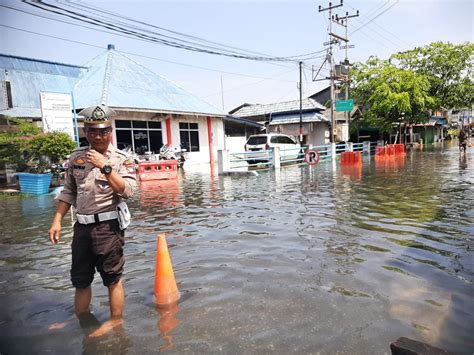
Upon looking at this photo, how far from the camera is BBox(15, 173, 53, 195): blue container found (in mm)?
10738

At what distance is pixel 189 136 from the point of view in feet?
73.0

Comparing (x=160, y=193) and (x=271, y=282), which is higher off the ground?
(x=160, y=193)

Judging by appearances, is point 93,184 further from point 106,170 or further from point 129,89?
point 129,89

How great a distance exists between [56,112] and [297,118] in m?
24.2

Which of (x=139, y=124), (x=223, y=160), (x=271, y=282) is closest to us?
(x=271, y=282)

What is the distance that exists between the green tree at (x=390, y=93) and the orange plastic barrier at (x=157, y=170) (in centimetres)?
2032

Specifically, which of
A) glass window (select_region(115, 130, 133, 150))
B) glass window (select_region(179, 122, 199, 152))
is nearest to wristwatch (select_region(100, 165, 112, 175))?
glass window (select_region(115, 130, 133, 150))

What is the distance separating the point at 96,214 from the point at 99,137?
631 mm

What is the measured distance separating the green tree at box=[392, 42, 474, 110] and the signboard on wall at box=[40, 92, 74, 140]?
1119 inches

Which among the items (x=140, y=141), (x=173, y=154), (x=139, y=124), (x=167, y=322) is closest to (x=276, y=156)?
(x=173, y=154)

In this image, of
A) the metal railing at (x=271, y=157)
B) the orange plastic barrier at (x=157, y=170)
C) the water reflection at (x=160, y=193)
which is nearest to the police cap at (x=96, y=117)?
the water reflection at (x=160, y=193)

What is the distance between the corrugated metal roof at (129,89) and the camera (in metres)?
17.4

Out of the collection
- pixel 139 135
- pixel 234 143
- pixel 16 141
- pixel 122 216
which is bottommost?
pixel 122 216

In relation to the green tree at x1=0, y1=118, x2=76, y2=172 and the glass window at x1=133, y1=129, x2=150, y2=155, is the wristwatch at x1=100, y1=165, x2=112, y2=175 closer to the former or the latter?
the green tree at x1=0, y1=118, x2=76, y2=172
